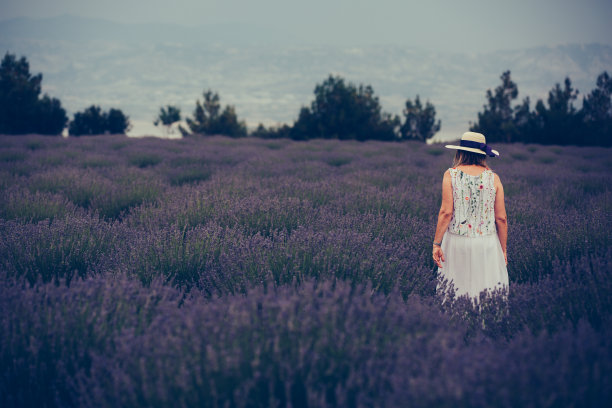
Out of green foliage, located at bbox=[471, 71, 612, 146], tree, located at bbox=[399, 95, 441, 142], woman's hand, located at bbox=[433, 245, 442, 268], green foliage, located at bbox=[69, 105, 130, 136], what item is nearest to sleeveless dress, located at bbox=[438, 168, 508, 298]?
woman's hand, located at bbox=[433, 245, 442, 268]

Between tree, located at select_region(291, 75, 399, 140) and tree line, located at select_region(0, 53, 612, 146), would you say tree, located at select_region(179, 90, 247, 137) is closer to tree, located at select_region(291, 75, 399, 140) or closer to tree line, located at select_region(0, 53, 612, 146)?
tree line, located at select_region(0, 53, 612, 146)

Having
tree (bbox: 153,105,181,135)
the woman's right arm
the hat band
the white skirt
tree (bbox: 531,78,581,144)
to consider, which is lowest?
the white skirt

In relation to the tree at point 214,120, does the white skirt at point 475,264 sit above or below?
below

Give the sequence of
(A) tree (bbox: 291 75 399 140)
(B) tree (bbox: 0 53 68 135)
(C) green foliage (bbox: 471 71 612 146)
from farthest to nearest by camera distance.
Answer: (B) tree (bbox: 0 53 68 135)
(A) tree (bbox: 291 75 399 140)
(C) green foliage (bbox: 471 71 612 146)

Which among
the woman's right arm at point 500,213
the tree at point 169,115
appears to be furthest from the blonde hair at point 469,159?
the tree at point 169,115

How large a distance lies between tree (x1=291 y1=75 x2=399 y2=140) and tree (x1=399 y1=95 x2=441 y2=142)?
1.15m

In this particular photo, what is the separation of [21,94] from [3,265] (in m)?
30.5

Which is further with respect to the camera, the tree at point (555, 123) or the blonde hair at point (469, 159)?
the tree at point (555, 123)

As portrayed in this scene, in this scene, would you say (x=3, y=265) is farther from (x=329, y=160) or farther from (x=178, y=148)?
(x=178, y=148)

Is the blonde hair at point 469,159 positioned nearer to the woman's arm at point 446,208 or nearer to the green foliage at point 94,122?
the woman's arm at point 446,208

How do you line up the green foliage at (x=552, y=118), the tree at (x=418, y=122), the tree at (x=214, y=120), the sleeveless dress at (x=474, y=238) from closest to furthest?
the sleeveless dress at (x=474, y=238) < the green foliage at (x=552, y=118) < the tree at (x=418, y=122) < the tree at (x=214, y=120)

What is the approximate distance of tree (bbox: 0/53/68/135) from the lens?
25578mm

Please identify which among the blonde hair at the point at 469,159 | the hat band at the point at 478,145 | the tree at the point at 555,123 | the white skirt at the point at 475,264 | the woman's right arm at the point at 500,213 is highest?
the tree at the point at 555,123

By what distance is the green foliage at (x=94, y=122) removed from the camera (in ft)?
86.6
